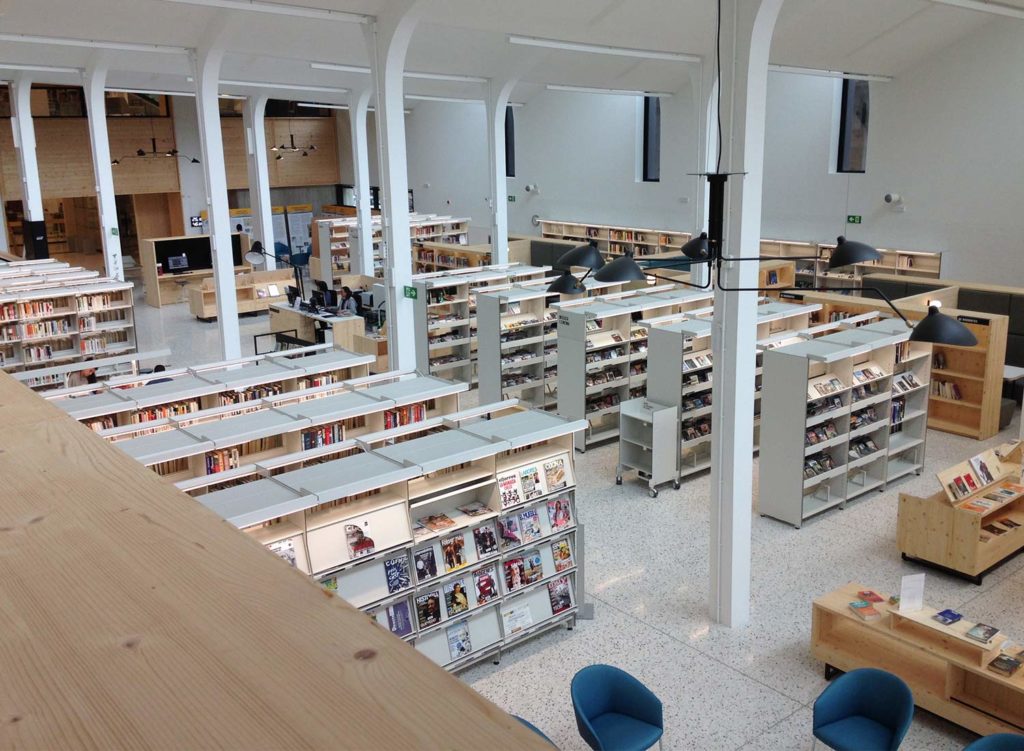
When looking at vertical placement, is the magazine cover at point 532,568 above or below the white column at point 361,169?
below

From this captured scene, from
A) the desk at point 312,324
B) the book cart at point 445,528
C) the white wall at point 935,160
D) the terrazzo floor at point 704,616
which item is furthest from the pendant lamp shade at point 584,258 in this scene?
the white wall at point 935,160

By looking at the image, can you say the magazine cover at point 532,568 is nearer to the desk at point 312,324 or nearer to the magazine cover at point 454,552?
the magazine cover at point 454,552

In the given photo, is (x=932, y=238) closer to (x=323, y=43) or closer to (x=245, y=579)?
(x=323, y=43)

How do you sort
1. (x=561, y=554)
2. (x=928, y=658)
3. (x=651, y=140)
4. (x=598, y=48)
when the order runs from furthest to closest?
(x=651, y=140), (x=598, y=48), (x=561, y=554), (x=928, y=658)

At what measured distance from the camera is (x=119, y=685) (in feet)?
2.61

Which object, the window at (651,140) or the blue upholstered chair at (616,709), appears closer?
the blue upholstered chair at (616,709)

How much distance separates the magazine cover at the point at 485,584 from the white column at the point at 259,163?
52.2ft

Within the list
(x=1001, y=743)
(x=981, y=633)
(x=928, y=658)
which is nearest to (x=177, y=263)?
(x=928, y=658)

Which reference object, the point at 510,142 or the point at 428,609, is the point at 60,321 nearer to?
the point at 428,609

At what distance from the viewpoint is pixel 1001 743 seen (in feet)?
15.1

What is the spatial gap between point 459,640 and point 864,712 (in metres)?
2.76

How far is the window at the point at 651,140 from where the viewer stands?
21.4 meters

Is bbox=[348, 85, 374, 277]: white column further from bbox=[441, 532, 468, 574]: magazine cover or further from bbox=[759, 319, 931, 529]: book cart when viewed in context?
bbox=[441, 532, 468, 574]: magazine cover

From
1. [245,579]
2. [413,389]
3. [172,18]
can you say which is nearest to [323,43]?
[172,18]
